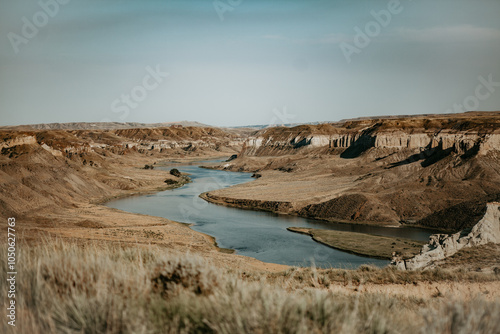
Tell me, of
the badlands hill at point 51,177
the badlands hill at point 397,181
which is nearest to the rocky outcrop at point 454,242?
the badlands hill at point 397,181

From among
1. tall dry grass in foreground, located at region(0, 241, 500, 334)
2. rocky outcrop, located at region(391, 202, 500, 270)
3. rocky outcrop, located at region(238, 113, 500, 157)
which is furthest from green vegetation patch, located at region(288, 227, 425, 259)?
rocky outcrop, located at region(238, 113, 500, 157)

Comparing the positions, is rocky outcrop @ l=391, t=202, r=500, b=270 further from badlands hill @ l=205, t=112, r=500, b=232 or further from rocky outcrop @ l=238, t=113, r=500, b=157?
rocky outcrop @ l=238, t=113, r=500, b=157

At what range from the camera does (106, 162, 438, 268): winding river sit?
32.4 metres

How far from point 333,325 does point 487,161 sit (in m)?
61.7

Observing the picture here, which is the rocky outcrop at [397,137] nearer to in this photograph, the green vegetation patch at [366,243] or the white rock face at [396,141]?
the white rock face at [396,141]

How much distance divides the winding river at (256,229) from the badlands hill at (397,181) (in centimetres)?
349

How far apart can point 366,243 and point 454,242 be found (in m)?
13.2

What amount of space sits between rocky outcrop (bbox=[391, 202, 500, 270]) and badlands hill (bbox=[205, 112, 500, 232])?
1827 centimetres

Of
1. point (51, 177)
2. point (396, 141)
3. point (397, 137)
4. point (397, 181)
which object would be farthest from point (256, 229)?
point (397, 137)

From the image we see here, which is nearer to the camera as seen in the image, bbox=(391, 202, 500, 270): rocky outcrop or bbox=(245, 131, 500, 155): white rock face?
bbox=(391, 202, 500, 270): rocky outcrop

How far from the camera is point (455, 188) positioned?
50.4 m

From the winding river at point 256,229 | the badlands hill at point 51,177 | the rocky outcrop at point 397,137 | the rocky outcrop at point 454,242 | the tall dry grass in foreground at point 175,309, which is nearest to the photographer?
the tall dry grass in foreground at point 175,309

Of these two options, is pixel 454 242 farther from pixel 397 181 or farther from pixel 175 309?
pixel 397 181

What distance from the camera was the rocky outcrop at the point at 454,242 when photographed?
2169 cm
